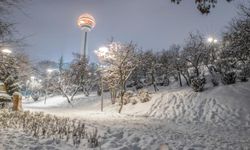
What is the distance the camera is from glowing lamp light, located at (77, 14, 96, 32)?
84.9 m

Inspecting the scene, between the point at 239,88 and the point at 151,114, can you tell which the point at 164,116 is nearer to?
the point at 151,114

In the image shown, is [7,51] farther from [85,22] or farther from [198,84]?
[85,22]

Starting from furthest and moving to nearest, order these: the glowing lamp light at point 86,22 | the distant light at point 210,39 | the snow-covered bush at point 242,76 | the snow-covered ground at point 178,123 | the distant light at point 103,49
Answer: the glowing lamp light at point 86,22, the distant light at point 210,39, the snow-covered bush at point 242,76, the distant light at point 103,49, the snow-covered ground at point 178,123

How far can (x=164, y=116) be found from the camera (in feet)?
69.1

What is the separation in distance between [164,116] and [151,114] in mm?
1558

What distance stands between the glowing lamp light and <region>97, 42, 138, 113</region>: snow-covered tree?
59.1 metres

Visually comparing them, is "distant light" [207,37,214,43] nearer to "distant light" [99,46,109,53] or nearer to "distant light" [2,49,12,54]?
"distant light" [99,46,109,53]

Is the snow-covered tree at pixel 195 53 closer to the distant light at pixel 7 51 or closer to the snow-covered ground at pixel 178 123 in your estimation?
the snow-covered ground at pixel 178 123

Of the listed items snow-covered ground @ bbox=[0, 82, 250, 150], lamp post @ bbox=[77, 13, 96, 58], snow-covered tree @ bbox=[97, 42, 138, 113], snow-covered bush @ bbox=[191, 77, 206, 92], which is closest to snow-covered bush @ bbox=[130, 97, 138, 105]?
snow-covered ground @ bbox=[0, 82, 250, 150]

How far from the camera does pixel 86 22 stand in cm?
8506

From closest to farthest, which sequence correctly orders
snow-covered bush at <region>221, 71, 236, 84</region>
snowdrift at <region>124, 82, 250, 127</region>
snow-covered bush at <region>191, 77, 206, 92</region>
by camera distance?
snowdrift at <region>124, 82, 250, 127</region> < snow-covered bush at <region>191, 77, 206, 92</region> < snow-covered bush at <region>221, 71, 236, 84</region>

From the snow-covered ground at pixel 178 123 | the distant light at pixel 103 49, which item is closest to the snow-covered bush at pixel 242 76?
the snow-covered ground at pixel 178 123

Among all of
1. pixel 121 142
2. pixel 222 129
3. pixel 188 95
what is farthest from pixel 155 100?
pixel 121 142

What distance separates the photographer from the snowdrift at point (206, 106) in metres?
18.9
